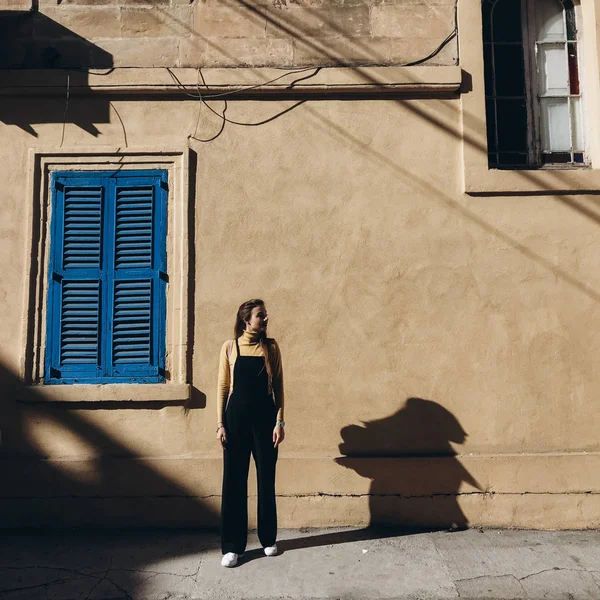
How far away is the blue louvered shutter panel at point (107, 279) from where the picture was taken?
5.51m

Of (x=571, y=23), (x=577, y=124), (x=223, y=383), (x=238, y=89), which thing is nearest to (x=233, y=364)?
(x=223, y=383)

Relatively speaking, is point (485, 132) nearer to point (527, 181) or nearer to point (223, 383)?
point (527, 181)

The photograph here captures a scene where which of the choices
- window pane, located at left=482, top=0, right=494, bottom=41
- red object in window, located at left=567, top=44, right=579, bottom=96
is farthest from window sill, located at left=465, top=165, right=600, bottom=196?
window pane, located at left=482, top=0, right=494, bottom=41

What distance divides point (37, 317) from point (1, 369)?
1.76 feet

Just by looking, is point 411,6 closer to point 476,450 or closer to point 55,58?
point 55,58

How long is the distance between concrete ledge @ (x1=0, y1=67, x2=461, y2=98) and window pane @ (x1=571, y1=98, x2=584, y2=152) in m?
1.22

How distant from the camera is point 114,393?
17.7 ft

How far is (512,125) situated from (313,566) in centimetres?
425

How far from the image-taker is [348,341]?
18.0 ft

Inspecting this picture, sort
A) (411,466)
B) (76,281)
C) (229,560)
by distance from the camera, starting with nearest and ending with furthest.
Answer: (229,560) < (411,466) < (76,281)

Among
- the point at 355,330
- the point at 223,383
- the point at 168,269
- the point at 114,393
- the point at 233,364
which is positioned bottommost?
the point at 114,393

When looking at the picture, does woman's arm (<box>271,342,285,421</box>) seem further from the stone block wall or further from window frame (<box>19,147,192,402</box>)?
the stone block wall

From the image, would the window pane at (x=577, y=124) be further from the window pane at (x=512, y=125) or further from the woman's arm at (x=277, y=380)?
the woman's arm at (x=277, y=380)

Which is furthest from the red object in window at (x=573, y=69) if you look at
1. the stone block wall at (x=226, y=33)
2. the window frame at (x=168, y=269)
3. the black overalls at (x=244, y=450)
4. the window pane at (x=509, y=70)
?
the black overalls at (x=244, y=450)
